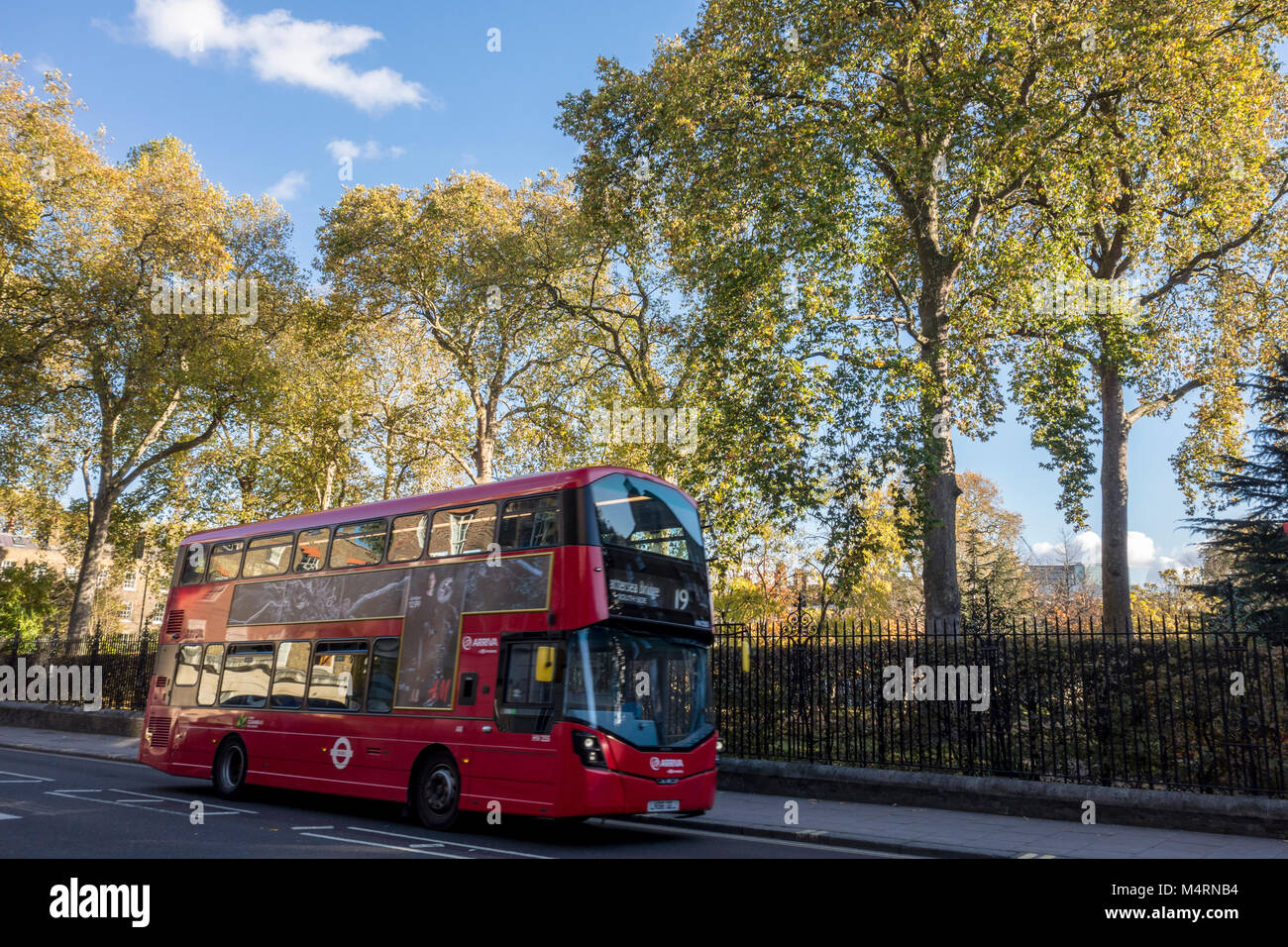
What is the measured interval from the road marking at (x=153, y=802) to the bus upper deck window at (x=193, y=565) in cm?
368

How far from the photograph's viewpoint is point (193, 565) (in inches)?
643

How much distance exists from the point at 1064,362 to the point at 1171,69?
6122mm

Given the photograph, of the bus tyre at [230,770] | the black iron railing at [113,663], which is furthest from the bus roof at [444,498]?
the black iron railing at [113,663]

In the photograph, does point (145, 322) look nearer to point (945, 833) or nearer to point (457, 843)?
point (457, 843)

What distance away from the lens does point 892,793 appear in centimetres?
1305

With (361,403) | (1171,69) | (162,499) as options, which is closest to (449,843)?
(1171,69)

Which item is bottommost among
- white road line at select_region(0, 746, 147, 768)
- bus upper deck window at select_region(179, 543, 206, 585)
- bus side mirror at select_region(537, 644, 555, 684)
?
white road line at select_region(0, 746, 147, 768)

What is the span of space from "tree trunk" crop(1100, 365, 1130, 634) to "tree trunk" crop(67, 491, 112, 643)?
30.9m

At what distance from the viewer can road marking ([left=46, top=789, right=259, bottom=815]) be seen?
12195mm

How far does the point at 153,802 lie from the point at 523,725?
6318 millimetres

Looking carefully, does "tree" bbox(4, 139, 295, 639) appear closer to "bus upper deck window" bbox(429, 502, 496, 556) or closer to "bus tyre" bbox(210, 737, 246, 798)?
"bus tyre" bbox(210, 737, 246, 798)

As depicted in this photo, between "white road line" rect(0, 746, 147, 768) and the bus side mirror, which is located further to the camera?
"white road line" rect(0, 746, 147, 768)

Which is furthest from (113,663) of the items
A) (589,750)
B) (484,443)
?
(589,750)

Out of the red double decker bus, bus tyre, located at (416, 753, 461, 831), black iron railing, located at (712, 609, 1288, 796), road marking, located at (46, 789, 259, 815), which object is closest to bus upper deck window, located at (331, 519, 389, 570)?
the red double decker bus
